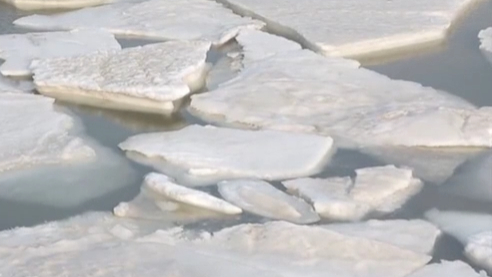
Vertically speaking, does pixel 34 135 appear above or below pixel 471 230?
below

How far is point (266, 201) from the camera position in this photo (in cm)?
304

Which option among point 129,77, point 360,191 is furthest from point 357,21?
point 360,191

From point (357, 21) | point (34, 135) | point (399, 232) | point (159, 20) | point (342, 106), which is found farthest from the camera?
point (159, 20)

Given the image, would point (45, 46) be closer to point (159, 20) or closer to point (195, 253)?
point (159, 20)

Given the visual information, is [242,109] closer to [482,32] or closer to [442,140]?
[442,140]

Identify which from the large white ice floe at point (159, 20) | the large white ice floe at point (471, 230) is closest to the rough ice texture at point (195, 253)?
the large white ice floe at point (471, 230)

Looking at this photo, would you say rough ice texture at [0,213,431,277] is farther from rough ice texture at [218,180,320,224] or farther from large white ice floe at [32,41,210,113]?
large white ice floe at [32,41,210,113]

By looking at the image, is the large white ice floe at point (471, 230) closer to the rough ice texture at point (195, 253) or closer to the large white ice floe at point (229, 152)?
the rough ice texture at point (195, 253)

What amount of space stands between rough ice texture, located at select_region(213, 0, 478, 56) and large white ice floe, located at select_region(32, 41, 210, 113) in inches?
27.7

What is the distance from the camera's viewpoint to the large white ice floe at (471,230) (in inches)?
107

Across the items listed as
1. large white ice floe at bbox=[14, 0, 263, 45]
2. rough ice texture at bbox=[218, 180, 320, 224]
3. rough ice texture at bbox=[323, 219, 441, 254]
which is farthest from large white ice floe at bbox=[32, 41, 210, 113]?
rough ice texture at bbox=[323, 219, 441, 254]

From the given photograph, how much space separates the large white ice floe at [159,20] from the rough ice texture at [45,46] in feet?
0.69

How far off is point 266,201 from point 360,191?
335 mm

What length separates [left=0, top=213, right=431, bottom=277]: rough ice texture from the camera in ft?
8.50
